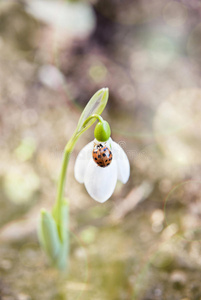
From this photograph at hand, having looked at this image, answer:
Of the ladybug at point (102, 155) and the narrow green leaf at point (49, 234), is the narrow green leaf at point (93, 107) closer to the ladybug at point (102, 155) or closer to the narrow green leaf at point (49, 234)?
A: the ladybug at point (102, 155)

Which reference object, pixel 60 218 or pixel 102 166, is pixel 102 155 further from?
pixel 60 218

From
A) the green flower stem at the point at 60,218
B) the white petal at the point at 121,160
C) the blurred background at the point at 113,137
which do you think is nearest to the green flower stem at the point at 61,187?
the green flower stem at the point at 60,218

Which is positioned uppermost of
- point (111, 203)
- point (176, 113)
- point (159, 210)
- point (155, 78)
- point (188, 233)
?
point (155, 78)

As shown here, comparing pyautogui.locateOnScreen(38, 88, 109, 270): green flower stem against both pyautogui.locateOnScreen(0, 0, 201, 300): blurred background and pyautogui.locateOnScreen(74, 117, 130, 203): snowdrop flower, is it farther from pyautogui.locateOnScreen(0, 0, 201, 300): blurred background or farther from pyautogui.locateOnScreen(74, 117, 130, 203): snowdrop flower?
pyautogui.locateOnScreen(0, 0, 201, 300): blurred background

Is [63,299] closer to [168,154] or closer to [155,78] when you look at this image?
[168,154]

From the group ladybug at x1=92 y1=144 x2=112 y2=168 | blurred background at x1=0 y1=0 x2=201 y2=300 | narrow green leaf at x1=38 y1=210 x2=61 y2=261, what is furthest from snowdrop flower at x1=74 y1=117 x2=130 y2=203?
blurred background at x1=0 y1=0 x2=201 y2=300

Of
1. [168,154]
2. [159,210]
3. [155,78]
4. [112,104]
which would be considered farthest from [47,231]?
[155,78]

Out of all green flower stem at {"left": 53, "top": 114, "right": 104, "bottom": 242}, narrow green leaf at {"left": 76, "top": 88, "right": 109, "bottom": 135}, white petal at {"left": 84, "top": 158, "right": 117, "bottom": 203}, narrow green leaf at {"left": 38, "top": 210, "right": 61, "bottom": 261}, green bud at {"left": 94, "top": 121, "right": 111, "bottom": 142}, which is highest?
narrow green leaf at {"left": 76, "top": 88, "right": 109, "bottom": 135}

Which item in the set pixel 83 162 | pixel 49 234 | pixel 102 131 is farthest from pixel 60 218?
pixel 102 131
